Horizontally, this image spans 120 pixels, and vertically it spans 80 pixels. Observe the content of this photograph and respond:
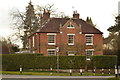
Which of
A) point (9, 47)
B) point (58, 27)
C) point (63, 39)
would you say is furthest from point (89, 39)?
point (9, 47)

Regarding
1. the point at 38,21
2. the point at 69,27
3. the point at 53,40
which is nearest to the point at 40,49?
the point at 53,40

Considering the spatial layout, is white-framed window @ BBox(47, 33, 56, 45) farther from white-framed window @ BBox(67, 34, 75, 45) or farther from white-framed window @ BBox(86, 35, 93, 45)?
white-framed window @ BBox(86, 35, 93, 45)

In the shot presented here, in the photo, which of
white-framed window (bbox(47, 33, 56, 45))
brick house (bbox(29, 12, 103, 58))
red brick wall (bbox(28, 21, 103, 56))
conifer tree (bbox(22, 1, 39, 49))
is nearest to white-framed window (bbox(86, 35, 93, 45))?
brick house (bbox(29, 12, 103, 58))

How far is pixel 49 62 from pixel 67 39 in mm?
9471

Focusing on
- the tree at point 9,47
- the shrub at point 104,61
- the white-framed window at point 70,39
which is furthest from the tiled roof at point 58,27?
the tree at point 9,47

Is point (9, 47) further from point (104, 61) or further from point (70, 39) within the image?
point (104, 61)

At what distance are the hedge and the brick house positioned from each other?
4.58 m

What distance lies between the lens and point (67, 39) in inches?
2285

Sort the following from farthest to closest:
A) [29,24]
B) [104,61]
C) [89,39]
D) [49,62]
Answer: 1. [29,24]
2. [89,39]
3. [104,61]
4. [49,62]

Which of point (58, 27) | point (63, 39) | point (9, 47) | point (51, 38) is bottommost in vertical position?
point (9, 47)

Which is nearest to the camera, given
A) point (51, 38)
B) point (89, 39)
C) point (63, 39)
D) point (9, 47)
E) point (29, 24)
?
point (63, 39)

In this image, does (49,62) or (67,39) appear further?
(67,39)

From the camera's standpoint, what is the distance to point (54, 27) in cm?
5934

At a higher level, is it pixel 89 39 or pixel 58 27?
pixel 58 27
